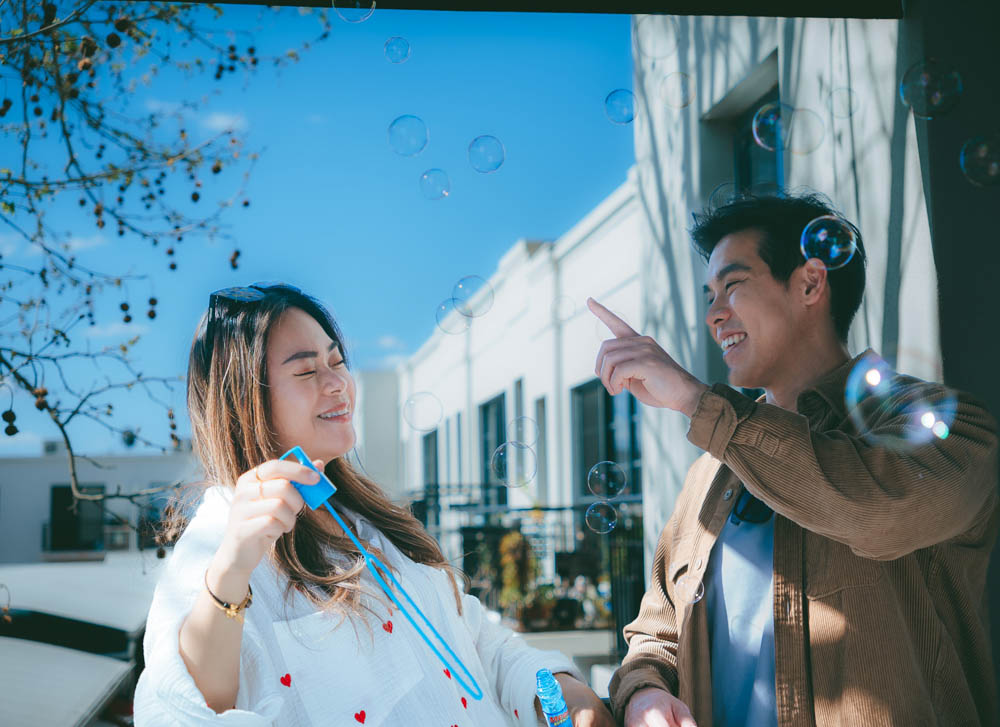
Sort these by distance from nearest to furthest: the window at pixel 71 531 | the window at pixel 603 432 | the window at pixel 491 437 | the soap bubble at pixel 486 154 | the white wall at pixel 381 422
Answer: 1. the soap bubble at pixel 486 154
2. the window at pixel 603 432
3. the window at pixel 491 437
4. the white wall at pixel 381 422
5. the window at pixel 71 531

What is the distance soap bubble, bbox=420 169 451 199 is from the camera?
Result: 3.05 metres

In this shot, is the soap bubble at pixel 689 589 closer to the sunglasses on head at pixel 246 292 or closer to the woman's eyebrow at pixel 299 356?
the woman's eyebrow at pixel 299 356

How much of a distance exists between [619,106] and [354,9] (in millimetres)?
1169

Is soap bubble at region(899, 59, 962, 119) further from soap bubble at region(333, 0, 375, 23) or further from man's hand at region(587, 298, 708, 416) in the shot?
soap bubble at region(333, 0, 375, 23)

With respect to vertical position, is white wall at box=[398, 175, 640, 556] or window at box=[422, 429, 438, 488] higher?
white wall at box=[398, 175, 640, 556]

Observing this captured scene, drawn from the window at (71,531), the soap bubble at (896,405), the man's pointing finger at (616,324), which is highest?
the man's pointing finger at (616,324)


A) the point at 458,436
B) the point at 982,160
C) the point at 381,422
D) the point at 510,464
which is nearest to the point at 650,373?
the point at 982,160

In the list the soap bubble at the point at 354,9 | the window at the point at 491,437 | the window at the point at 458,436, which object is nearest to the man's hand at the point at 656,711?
the soap bubble at the point at 354,9

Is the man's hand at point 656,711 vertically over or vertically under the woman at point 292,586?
under

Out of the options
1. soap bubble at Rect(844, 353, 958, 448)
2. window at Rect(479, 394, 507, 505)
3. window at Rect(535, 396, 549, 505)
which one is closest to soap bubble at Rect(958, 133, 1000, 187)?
soap bubble at Rect(844, 353, 958, 448)

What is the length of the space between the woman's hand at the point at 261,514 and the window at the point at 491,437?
38.4ft

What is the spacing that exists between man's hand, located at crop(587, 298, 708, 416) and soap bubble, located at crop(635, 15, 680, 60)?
3.51m

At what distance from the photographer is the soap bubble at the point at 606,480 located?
2.58 meters

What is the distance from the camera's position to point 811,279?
191cm
